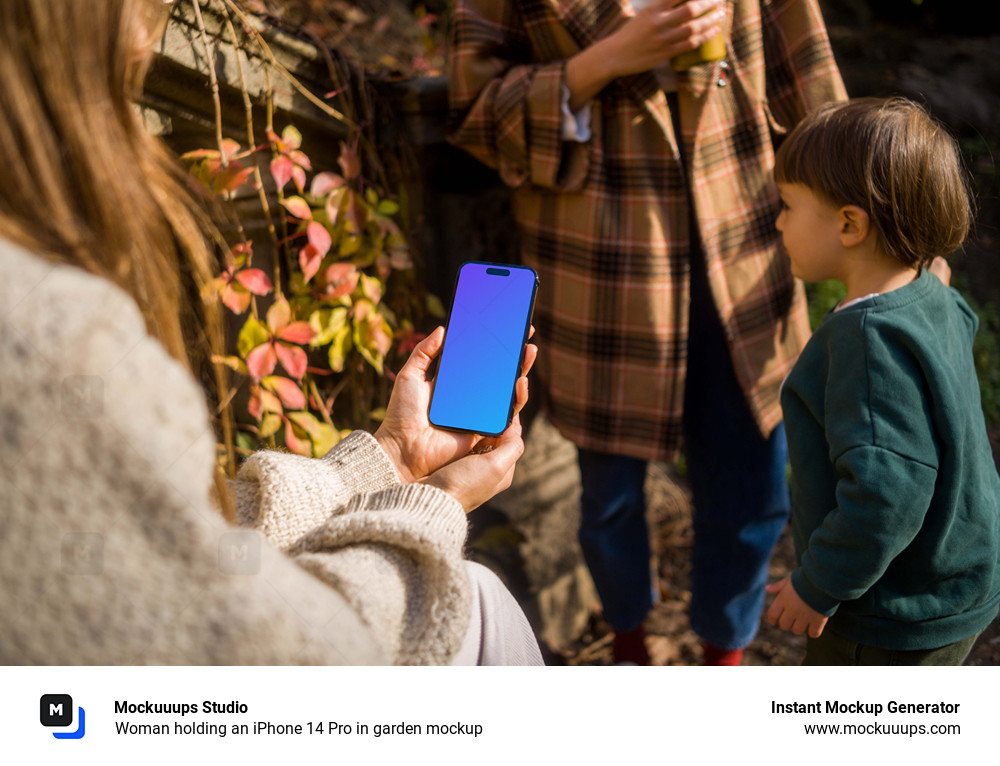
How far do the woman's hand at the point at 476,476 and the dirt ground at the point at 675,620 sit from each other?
36.5 inches

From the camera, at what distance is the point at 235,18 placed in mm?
1118

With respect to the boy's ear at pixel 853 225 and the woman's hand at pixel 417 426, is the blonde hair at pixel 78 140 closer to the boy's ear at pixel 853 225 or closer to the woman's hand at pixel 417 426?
the woman's hand at pixel 417 426

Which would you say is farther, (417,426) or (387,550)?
(417,426)

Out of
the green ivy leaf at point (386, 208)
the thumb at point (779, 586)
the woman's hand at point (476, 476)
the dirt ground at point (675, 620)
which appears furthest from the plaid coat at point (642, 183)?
the dirt ground at point (675, 620)

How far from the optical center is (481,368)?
0.94m

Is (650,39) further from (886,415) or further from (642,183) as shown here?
(886,415)

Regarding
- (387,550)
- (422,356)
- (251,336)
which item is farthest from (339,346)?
(387,550)

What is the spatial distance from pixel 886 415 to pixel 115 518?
845 mm

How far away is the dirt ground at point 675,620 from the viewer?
5.09ft
